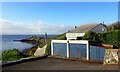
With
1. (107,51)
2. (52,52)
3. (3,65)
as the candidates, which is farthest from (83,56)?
(3,65)

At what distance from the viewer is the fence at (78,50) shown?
1434 cm

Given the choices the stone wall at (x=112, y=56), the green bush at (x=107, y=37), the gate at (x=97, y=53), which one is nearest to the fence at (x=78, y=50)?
the gate at (x=97, y=53)

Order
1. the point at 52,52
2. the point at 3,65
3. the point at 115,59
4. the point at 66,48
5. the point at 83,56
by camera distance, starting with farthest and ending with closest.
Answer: the point at 52,52, the point at 66,48, the point at 83,56, the point at 3,65, the point at 115,59

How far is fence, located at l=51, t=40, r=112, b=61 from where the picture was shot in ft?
47.1

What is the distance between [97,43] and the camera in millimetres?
17656

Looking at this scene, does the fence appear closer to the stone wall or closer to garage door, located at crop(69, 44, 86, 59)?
garage door, located at crop(69, 44, 86, 59)

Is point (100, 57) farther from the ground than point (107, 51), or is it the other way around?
point (107, 51)

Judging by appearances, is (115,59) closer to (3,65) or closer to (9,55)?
(3,65)

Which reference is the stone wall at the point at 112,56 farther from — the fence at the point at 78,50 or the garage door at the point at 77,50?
the garage door at the point at 77,50

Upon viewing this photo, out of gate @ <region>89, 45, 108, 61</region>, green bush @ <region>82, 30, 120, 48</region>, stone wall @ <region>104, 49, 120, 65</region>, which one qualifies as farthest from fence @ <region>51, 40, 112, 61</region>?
green bush @ <region>82, 30, 120, 48</region>

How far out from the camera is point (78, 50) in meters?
16.0

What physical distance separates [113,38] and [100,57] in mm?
4241

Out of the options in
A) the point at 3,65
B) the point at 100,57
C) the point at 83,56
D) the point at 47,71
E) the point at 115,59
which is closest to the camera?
the point at 47,71

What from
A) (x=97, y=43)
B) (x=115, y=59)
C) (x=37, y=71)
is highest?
(x=97, y=43)
